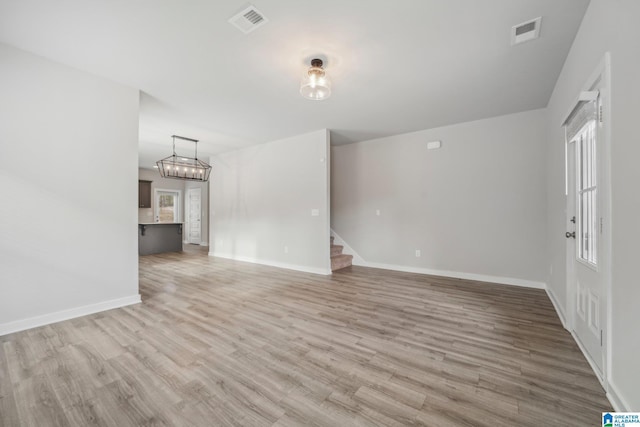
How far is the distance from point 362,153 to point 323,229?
6.87 feet

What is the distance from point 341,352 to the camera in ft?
6.95

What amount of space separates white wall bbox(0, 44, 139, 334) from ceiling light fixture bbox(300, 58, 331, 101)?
233 centimetres

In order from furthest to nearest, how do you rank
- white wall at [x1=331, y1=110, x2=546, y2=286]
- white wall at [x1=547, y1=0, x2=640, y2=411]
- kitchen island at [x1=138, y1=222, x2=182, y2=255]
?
kitchen island at [x1=138, y1=222, x2=182, y2=255] < white wall at [x1=331, y1=110, x2=546, y2=286] < white wall at [x1=547, y1=0, x2=640, y2=411]

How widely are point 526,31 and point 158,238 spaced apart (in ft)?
28.8

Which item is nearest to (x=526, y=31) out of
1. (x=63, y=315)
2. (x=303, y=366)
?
(x=303, y=366)

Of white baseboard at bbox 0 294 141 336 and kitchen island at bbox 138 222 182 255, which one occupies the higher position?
kitchen island at bbox 138 222 182 255

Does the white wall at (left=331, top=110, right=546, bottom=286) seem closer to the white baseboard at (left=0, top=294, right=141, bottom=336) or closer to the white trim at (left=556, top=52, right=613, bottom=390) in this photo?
the white trim at (left=556, top=52, right=613, bottom=390)

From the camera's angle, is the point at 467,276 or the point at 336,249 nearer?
the point at 467,276

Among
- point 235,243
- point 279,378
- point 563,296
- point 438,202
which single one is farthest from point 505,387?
point 235,243

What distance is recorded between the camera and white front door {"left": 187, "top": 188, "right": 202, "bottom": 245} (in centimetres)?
972

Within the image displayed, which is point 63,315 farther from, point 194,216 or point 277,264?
point 194,216

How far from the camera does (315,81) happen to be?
8.57 feet

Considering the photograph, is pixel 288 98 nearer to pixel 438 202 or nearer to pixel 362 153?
pixel 362 153

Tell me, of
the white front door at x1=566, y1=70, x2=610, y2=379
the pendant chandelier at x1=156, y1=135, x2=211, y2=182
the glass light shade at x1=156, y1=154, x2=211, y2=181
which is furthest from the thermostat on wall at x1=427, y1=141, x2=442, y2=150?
the glass light shade at x1=156, y1=154, x2=211, y2=181
